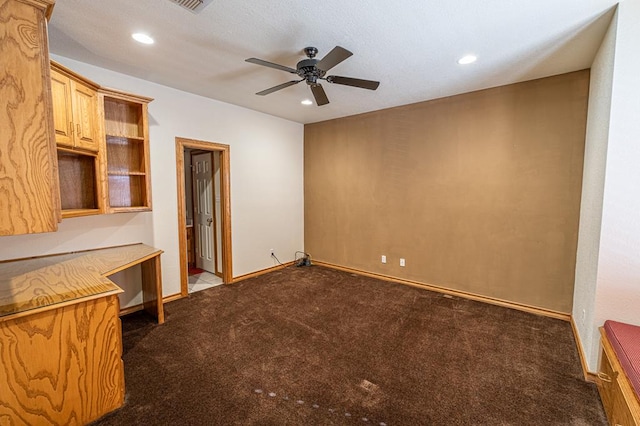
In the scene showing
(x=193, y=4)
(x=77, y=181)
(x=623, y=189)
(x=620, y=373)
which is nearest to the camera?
(x=620, y=373)

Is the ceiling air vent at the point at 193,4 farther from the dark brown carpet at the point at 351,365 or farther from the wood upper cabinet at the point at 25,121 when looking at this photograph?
the dark brown carpet at the point at 351,365

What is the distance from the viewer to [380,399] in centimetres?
200

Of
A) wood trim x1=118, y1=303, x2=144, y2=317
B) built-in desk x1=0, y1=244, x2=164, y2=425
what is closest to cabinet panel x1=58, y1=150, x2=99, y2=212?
built-in desk x1=0, y1=244, x2=164, y2=425

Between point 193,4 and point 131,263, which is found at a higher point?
point 193,4

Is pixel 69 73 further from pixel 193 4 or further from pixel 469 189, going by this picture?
pixel 469 189

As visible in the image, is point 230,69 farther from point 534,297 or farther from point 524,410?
point 534,297

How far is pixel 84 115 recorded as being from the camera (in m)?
2.57

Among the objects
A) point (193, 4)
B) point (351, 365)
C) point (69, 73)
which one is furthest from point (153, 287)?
point (193, 4)

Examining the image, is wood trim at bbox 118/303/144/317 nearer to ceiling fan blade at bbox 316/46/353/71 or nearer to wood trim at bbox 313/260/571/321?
wood trim at bbox 313/260/571/321

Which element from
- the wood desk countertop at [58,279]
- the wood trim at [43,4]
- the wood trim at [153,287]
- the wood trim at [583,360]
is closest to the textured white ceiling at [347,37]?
the wood trim at [43,4]

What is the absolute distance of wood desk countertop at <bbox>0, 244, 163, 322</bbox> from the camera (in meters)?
1.63

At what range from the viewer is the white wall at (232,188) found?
117 inches

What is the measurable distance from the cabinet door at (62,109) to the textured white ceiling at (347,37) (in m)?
0.40

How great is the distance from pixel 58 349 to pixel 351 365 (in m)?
2.02
